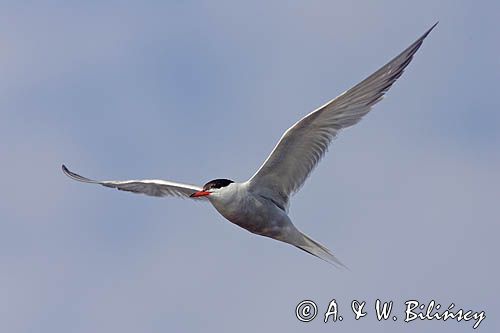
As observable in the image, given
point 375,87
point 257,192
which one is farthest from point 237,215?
point 375,87

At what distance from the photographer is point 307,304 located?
515 inches

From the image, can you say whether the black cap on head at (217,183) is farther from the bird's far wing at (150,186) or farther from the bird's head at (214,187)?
the bird's far wing at (150,186)

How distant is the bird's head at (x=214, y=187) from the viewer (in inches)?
503

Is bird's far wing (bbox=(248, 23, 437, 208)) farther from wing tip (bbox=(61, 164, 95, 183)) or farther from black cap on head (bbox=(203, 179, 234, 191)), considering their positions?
wing tip (bbox=(61, 164, 95, 183))

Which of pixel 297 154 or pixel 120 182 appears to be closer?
pixel 297 154

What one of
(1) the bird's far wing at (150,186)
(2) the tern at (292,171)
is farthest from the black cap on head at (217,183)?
(1) the bird's far wing at (150,186)

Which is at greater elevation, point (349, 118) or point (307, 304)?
point (349, 118)

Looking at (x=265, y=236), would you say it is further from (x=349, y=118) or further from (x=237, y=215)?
(x=349, y=118)

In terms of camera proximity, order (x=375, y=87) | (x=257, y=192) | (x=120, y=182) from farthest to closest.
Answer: (x=120, y=182) → (x=257, y=192) → (x=375, y=87)

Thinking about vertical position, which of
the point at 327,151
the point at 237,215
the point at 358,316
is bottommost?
the point at 358,316

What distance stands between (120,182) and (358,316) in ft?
12.9

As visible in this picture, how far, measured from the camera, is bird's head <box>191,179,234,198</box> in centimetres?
1278

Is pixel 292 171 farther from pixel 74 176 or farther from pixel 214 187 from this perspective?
pixel 74 176

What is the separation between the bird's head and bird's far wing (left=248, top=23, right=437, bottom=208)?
0.28 metres
